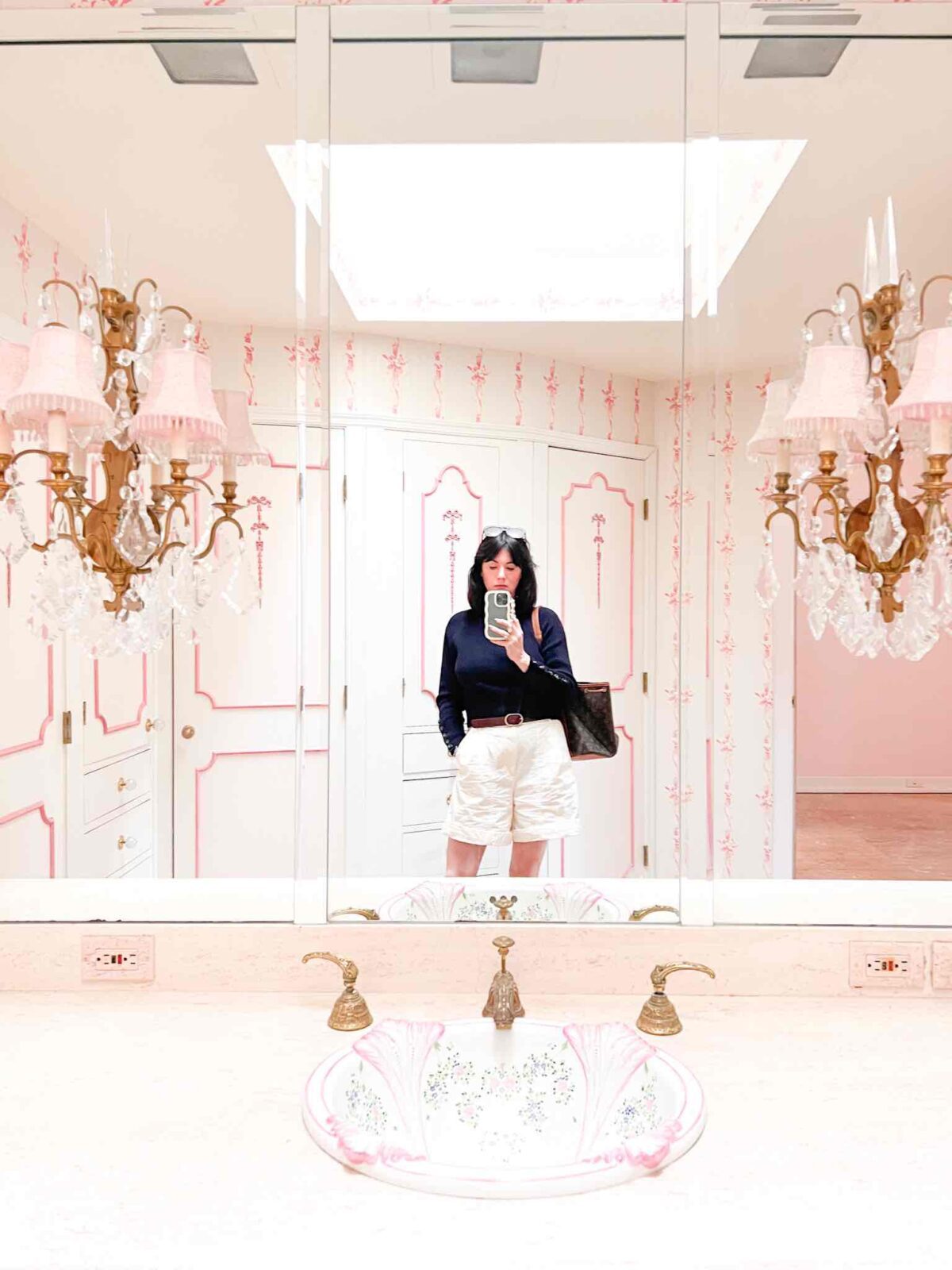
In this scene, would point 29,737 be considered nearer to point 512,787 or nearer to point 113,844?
point 113,844

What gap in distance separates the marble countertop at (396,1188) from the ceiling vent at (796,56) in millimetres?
1494

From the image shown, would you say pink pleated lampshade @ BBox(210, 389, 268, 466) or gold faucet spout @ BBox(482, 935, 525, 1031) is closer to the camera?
gold faucet spout @ BBox(482, 935, 525, 1031)

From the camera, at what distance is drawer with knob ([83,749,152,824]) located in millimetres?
1411

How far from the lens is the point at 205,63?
137 centimetres

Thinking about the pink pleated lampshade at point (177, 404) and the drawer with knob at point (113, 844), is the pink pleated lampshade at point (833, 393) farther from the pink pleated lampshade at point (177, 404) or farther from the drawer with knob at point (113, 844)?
the drawer with knob at point (113, 844)

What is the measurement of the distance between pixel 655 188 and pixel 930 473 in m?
0.64

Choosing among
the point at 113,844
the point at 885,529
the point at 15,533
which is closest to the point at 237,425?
the point at 15,533

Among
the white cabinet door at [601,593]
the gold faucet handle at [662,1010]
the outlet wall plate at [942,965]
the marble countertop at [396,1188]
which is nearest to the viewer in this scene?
the marble countertop at [396,1188]

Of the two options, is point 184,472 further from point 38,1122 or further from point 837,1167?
point 837,1167

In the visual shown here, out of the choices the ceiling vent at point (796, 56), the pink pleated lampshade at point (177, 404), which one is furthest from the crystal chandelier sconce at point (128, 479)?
the ceiling vent at point (796, 56)

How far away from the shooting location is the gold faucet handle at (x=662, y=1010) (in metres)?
1.18

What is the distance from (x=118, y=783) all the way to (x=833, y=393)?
1.35m

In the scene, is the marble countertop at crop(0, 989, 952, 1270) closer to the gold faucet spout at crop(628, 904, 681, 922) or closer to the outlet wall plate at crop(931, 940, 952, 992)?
the outlet wall plate at crop(931, 940, 952, 992)

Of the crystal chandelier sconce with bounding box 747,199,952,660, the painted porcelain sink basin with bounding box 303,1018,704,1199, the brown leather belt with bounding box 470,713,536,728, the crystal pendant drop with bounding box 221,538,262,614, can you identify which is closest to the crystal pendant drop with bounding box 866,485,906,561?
the crystal chandelier sconce with bounding box 747,199,952,660
